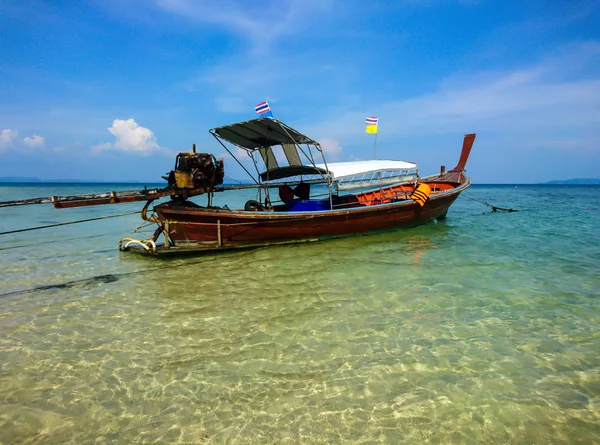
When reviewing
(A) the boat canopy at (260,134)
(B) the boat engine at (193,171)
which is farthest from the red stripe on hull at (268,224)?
(A) the boat canopy at (260,134)

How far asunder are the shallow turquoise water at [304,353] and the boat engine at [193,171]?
288 cm

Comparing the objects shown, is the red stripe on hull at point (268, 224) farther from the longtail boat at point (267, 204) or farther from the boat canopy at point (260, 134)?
the boat canopy at point (260, 134)

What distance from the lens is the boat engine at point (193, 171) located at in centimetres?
1075

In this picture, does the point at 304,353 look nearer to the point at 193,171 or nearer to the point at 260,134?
the point at 193,171

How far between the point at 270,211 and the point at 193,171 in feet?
11.2

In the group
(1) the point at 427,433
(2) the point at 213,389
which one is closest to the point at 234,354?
(2) the point at 213,389

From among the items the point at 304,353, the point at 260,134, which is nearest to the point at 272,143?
the point at 260,134

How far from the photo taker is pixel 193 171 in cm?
1081

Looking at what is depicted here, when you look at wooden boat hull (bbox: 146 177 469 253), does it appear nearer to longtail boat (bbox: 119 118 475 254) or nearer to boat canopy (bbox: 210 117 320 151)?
longtail boat (bbox: 119 118 475 254)

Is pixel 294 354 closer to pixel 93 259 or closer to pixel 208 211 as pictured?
pixel 208 211

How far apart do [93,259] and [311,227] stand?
26.3 ft

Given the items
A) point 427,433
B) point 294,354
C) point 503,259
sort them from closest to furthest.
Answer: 1. point 427,433
2. point 294,354
3. point 503,259

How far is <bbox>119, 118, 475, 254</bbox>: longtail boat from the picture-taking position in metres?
11.2

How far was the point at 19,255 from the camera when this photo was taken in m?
12.6
